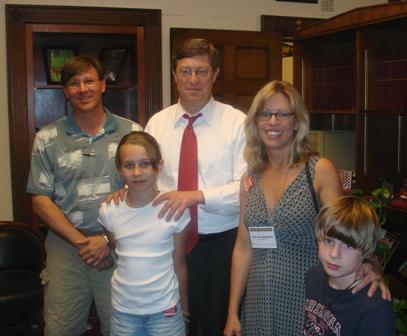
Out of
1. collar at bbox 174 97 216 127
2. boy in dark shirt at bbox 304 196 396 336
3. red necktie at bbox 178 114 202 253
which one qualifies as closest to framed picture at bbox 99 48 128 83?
collar at bbox 174 97 216 127

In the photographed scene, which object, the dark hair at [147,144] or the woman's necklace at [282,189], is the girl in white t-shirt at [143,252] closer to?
the dark hair at [147,144]

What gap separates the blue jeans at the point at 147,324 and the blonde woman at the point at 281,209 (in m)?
0.23

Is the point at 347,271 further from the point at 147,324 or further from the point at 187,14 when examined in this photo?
the point at 187,14

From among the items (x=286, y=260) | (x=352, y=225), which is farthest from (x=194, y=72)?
(x=352, y=225)

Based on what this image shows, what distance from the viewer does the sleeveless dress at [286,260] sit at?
5.53 feet

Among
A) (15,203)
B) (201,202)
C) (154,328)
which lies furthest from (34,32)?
Answer: (154,328)

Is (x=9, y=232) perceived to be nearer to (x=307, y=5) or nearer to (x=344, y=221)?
(x=344, y=221)

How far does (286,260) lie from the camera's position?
67.7 inches

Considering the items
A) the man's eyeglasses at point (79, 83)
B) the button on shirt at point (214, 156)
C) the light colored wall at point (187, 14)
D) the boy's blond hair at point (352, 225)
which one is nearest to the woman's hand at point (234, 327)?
the button on shirt at point (214, 156)

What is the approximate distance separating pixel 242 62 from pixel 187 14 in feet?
1.91

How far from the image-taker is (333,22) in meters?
3.12

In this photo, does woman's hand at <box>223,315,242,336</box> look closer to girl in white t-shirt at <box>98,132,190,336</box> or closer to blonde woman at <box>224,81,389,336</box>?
blonde woman at <box>224,81,389,336</box>

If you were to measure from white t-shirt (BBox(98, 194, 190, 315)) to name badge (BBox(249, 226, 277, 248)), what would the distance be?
1.05 feet

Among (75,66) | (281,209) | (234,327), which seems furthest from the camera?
(75,66)
